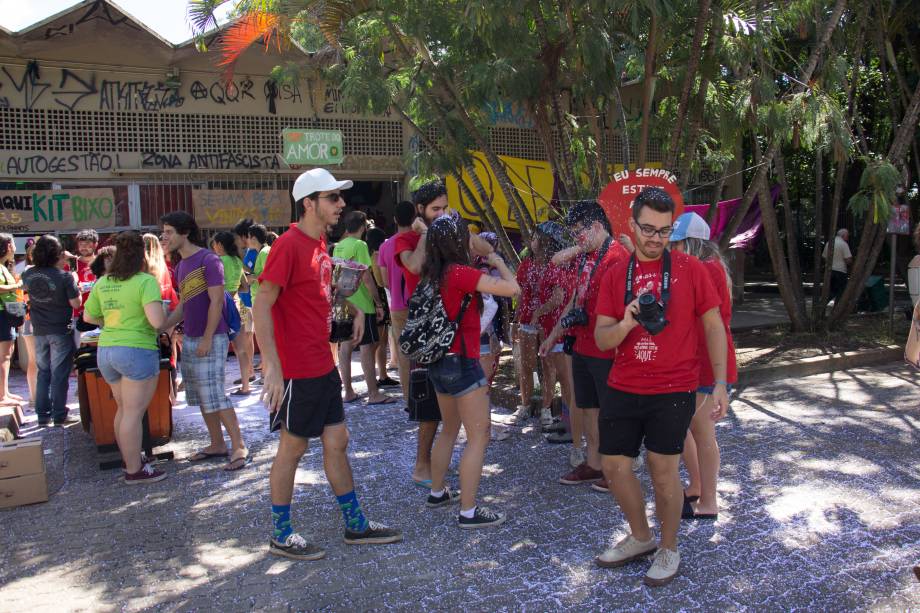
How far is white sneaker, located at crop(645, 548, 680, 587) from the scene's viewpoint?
12.0ft

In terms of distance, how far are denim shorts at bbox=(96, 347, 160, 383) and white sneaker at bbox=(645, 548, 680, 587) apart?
11.2ft

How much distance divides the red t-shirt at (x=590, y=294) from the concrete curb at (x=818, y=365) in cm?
421

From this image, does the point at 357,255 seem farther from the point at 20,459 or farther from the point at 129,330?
the point at 20,459

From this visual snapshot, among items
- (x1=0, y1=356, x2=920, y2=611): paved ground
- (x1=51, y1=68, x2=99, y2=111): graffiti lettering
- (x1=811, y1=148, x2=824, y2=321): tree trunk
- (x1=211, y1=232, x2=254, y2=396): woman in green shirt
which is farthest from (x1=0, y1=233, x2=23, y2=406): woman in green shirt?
(x1=811, y1=148, x2=824, y2=321): tree trunk

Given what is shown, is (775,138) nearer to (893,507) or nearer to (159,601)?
(893,507)

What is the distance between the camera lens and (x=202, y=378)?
5.60 m

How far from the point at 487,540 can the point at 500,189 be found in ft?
27.9

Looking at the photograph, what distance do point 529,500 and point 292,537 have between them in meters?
1.50

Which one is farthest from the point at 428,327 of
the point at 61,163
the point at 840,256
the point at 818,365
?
the point at 840,256

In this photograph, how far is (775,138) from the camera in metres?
7.81

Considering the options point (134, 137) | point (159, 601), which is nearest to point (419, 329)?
point (159, 601)

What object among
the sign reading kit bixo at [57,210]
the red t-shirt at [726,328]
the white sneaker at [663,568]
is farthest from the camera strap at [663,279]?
the sign reading kit bixo at [57,210]

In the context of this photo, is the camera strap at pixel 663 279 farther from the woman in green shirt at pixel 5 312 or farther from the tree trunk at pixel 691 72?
the woman in green shirt at pixel 5 312

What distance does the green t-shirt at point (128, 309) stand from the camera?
5160mm
